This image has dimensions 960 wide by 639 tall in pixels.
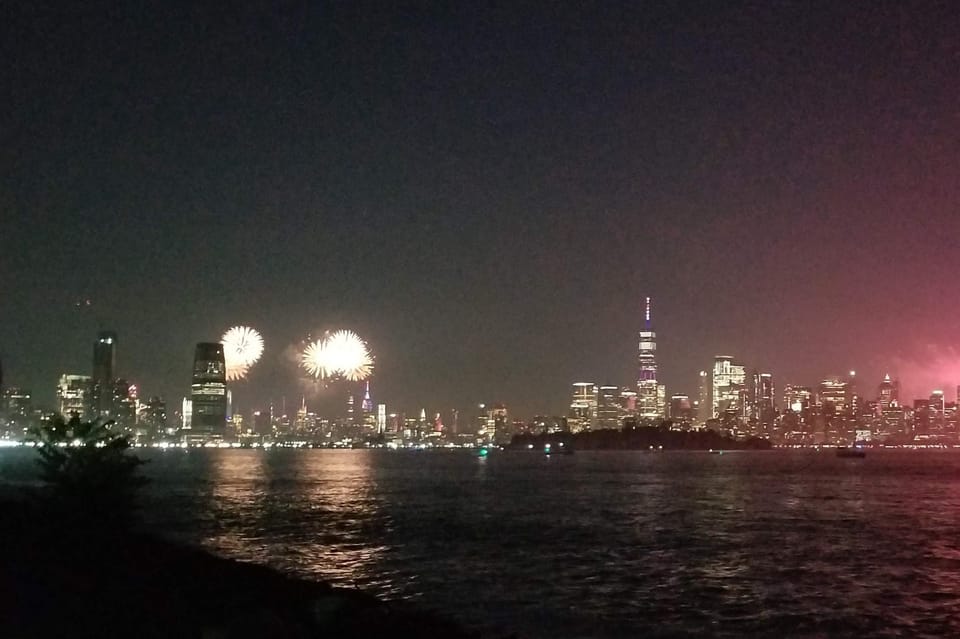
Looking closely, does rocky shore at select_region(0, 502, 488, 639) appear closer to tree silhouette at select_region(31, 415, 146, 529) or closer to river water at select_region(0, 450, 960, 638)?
river water at select_region(0, 450, 960, 638)

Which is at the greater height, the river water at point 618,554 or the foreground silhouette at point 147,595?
the foreground silhouette at point 147,595

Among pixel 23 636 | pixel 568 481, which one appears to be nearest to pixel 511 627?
pixel 23 636

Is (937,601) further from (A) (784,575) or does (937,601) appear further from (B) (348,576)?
(B) (348,576)

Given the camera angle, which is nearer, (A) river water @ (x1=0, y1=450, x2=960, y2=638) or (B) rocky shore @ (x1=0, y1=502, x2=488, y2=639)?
(B) rocky shore @ (x1=0, y1=502, x2=488, y2=639)

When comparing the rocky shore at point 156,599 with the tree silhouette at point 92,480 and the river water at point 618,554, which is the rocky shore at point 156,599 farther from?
the tree silhouette at point 92,480

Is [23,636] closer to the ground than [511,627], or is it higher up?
higher up

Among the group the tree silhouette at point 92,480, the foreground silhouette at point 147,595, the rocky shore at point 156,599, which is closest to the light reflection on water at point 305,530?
the tree silhouette at point 92,480

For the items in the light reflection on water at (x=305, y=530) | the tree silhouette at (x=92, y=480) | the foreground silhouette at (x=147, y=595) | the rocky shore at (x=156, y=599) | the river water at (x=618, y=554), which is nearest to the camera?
the rocky shore at (x=156, y=599)

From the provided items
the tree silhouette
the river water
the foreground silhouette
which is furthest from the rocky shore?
the tree silhouette

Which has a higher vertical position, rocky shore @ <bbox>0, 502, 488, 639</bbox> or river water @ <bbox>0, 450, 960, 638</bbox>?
rocky shore @ <bbox>0, 502, 488, 639</bbox>
